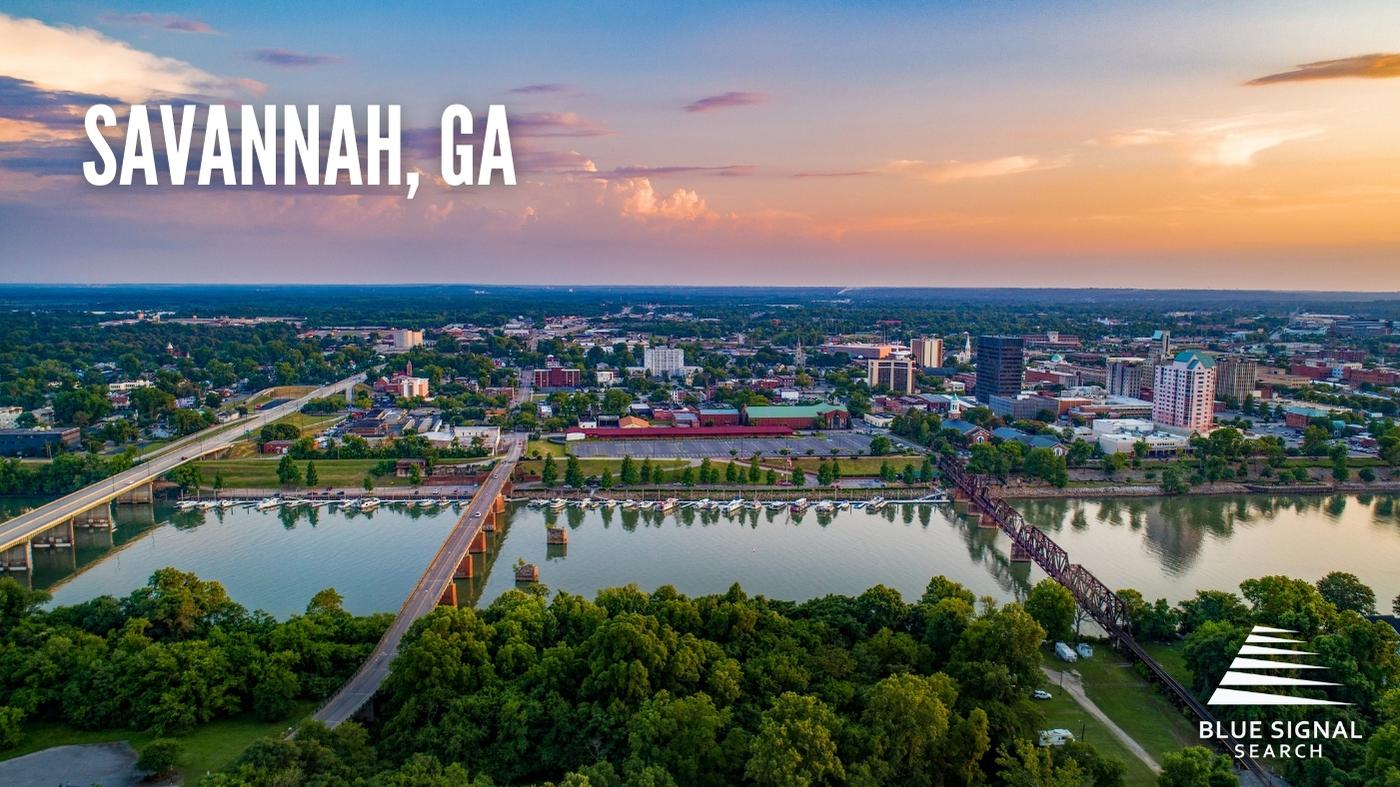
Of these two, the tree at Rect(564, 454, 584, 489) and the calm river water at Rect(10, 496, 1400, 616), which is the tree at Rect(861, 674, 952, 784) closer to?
the calm river water at Rect(10, 496, 1400, 616)

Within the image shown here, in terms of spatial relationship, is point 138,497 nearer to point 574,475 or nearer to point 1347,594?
point 574,475

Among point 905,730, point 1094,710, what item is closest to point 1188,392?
point 1094,710

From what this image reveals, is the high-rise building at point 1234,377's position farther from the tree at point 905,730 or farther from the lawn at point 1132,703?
the tree at point 905,730

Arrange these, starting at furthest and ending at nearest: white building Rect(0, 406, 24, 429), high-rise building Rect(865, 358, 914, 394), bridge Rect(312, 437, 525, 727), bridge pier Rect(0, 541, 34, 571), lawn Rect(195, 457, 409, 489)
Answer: high-rise building Rect(865, 358, 914, 394) < white building Rect(0, 406, 24, 429) < lawn Rect(195, 457, 409, 489) < bridge pier Rect(0, 541, 34, 571) < bridge Rect(312, 437, 525, 727)

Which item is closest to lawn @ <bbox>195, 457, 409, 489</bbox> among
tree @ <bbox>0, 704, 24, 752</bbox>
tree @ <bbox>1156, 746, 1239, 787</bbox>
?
tree @ <bbox>0, 704, 24, 752</bbox>

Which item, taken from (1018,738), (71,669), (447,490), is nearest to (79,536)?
(447,490)

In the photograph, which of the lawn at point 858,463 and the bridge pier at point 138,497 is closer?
the bridge pier at point 138,497

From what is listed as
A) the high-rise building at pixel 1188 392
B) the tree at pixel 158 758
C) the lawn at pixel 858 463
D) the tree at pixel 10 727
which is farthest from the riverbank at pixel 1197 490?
the tree at pixel 10 727
